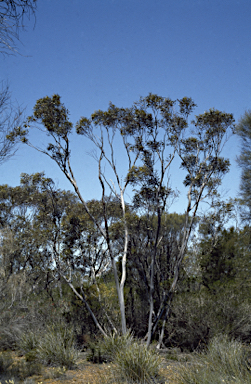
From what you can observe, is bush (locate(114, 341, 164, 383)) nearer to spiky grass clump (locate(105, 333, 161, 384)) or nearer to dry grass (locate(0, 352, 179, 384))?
spiky grass clump (locate(105, 333, 161, 384))

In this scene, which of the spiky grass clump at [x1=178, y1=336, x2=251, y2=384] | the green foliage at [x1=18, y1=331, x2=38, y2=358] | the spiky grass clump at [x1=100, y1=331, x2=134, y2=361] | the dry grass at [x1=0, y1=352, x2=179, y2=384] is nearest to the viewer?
the spiky grass clump at [x1=178, y1=336, x2=251, y2=384]

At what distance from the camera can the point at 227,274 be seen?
42.1ft

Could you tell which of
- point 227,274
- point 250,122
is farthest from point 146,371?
point 250,122

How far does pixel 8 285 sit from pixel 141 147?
655cm

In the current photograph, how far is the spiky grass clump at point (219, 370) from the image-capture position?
164 inches

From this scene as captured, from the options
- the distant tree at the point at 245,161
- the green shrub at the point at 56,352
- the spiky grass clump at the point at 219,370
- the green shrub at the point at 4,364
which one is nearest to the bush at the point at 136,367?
the spiky grass clump at the point at 219,370

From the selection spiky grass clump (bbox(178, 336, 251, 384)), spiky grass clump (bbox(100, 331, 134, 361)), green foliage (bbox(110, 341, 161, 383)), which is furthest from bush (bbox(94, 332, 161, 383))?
spiky grass clump (bbox(100, 331, 134, 361))

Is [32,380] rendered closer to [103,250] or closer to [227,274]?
[103,250]

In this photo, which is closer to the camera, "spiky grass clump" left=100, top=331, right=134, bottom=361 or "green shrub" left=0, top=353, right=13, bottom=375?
"green shrub" left=0, top=353, right=13, bottom=375

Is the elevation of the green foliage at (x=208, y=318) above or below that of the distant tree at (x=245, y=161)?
below

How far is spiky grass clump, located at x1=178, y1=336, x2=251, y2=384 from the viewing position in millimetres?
4156

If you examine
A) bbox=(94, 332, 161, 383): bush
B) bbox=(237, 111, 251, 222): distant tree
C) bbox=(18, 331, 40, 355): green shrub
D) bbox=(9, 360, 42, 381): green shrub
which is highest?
bbox=(237, 111, 251, 222): distant tree

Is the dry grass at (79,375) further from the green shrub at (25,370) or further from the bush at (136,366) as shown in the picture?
the bush at (136,366)

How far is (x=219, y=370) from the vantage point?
468 centimetres
